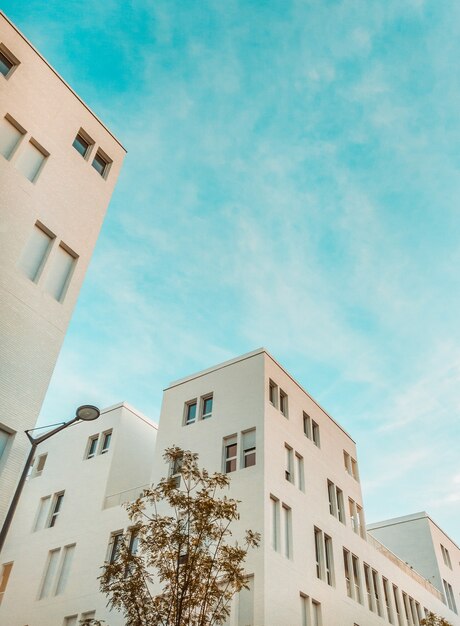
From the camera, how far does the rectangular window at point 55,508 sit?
29538 millimetres

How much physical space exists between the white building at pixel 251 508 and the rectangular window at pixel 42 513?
53mm

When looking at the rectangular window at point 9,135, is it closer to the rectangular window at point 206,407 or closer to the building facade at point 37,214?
the building facade at point 37,214

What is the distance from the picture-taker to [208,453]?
81.0 feet

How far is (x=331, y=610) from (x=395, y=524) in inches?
865

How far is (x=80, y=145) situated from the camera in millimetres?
19891

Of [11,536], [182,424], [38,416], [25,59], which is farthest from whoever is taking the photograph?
[11,536]

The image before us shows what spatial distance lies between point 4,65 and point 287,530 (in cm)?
1934

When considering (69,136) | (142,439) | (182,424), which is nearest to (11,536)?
(142,439)

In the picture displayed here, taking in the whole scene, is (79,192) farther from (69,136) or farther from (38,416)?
(38,416)

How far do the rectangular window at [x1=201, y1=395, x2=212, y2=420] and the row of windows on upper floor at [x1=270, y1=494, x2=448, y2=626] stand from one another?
212 inches

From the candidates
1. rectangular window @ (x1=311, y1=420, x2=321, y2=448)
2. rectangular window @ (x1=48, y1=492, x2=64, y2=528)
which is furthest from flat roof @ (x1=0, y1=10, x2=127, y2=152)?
rectangular window @ (x1=48, y1=492, x2=64, y2=528)

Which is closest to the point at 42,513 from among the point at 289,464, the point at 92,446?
the point at 92,446

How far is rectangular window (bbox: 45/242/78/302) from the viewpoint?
16.2 meters

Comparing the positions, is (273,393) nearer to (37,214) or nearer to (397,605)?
(397,605)
